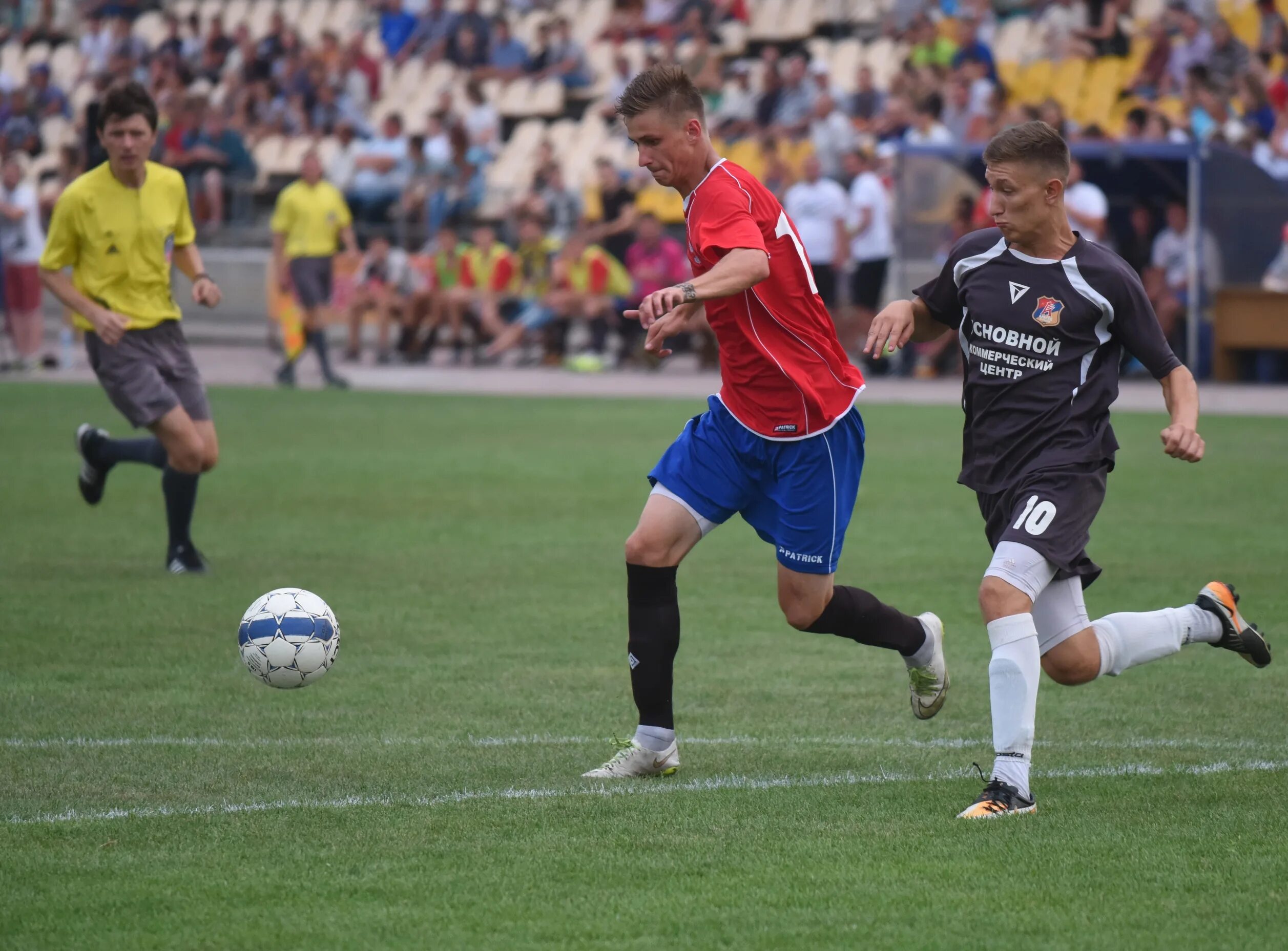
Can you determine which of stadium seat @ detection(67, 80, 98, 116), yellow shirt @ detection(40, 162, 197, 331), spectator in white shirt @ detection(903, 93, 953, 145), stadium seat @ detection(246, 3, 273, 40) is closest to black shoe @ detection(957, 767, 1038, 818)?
yellow shirt @ detection(40, 162, 197, 331)

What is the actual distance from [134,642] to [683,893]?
4154 millimetres

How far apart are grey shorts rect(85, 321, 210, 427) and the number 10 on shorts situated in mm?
5359

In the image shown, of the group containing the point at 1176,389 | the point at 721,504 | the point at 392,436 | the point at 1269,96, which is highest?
the point at 1269,96

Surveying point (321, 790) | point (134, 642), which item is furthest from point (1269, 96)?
point (321, 790)

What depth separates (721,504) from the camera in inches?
223

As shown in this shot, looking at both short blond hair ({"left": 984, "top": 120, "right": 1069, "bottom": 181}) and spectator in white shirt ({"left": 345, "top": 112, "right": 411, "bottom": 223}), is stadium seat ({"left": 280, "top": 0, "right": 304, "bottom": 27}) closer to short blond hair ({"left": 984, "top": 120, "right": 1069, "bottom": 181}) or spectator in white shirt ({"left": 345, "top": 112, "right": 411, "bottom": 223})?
spectator in white shirt ({"left": 345, "top": 112, "right": 411, "bottom": 223})

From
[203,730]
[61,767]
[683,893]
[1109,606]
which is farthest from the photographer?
[1109,606]

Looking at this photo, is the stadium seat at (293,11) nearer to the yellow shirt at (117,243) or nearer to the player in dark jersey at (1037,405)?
the yellow shirt at (117,243)

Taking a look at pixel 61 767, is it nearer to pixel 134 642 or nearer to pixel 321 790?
Result: pixel 321 790

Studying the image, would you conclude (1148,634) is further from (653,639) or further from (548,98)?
(548,98)

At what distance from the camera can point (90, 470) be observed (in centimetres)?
1030

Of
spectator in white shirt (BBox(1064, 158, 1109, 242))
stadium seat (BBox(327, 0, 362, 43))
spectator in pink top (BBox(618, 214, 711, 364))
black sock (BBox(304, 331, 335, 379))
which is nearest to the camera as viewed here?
spectator in white shirt (BBox(1064, 158, 1109, 242))

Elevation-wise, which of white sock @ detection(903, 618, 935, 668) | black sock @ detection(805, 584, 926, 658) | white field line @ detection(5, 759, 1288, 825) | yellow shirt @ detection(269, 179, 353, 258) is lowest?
white field line @ detection(5, 759, 1288, 825)

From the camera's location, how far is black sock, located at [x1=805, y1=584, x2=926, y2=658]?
594cm
